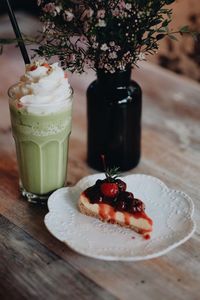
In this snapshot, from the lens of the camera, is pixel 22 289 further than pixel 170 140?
No

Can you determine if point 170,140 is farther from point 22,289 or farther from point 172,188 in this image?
point 22,289

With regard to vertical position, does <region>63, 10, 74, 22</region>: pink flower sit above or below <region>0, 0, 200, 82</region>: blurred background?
above

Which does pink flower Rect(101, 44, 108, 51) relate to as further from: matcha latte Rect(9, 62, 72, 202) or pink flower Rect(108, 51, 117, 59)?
matcha latte Rect(9, 62, 72, 202)

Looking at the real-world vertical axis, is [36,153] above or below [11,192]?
above

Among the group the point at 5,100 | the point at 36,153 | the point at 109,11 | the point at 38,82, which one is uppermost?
the point at 109,11

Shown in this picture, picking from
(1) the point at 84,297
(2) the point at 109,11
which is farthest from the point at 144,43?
(1) the point at 84,297

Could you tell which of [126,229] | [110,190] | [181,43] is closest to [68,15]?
[110,190]

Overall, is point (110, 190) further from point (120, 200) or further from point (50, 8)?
point (50, 8)

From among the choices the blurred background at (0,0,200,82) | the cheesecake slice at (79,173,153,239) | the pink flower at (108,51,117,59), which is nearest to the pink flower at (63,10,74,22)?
the pink flower at (108,51,117,59)
